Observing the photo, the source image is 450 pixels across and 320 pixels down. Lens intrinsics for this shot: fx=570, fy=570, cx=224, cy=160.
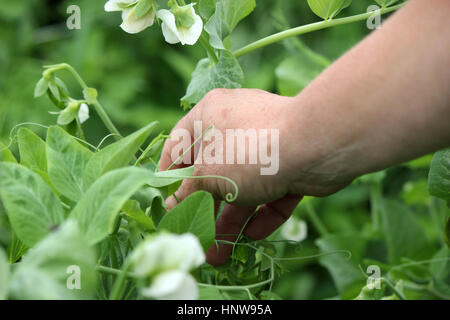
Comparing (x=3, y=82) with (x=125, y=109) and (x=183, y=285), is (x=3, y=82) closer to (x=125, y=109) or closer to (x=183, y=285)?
(x=125, y=109)

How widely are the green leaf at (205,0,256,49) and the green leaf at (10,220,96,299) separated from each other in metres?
0.27

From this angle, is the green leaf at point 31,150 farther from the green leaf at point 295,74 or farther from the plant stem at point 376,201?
the plant stem at point 376,201

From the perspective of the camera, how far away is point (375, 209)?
89cm

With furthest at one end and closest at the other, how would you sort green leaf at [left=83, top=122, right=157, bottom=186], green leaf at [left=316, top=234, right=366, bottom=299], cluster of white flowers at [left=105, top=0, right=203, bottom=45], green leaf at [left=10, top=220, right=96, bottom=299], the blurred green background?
the blurred green background < green leaf at [left=316, top=234, right=366, bottom=299] < cluster of white flowers at [left=105, top=0, right=203, bottom=45] < green leaf at [left=83, top=122, right=157, bottom=186] < green leaf at [left=10, top=220, right=96, bottom=299]

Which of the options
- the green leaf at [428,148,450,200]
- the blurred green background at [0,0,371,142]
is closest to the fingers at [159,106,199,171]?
the green leaf at [428,148,450,200]

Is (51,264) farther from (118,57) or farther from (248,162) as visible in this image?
(118,57)

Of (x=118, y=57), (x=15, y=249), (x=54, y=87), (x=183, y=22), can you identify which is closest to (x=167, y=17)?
(x=183, y=22)

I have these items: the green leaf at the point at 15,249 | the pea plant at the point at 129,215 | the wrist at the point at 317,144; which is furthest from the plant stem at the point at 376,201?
the green leaf at the point at 15,249

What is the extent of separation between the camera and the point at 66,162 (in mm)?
401

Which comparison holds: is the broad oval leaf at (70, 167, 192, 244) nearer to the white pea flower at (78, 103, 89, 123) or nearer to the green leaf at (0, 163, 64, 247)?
the green leaf at (0, 163, 64, 247)

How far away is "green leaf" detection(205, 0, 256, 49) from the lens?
505 millimetres

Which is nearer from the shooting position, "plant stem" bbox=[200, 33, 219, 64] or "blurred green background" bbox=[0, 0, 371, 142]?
"plant stem" bbox=[200, 33, 219, 64]

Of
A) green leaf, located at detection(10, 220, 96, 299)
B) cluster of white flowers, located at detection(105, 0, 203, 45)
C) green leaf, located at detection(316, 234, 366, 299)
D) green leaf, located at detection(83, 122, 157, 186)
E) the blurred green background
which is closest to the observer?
green leaf, located at detection(10, 220, 96, 299)
